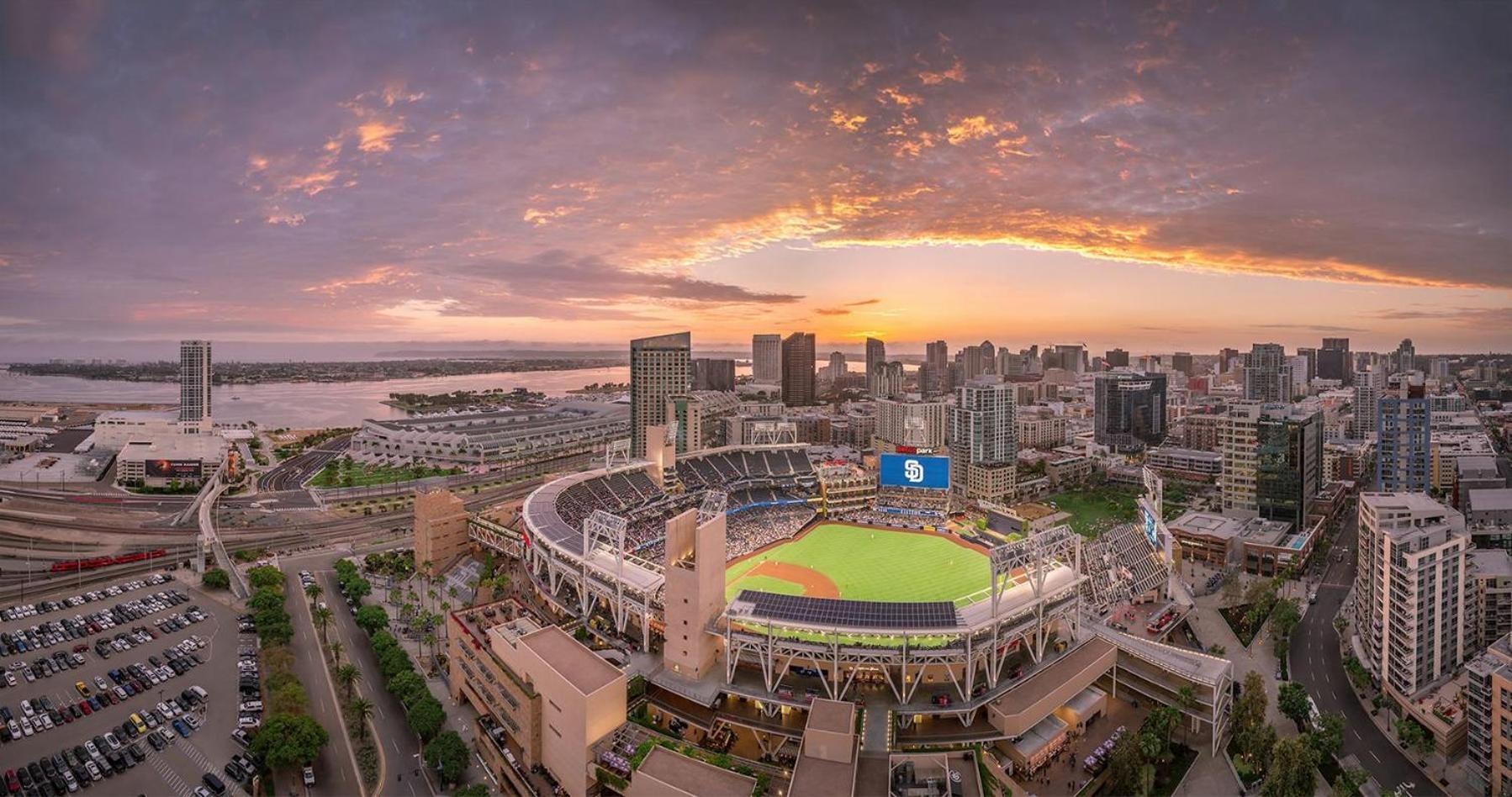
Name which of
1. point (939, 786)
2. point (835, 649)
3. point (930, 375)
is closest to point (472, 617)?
point (835, 649)

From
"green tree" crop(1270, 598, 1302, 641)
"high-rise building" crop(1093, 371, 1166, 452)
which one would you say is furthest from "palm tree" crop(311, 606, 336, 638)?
"high-rise building" crop(1093, 371, 1166, 452)

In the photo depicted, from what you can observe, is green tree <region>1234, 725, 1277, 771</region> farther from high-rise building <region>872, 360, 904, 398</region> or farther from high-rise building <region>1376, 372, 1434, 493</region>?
high-rise building <region>872, 360, 904, 398</region>

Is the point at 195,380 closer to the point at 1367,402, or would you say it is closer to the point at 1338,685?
the point at 1338,685

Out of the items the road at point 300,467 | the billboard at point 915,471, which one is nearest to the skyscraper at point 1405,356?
the billboard at point 915,471

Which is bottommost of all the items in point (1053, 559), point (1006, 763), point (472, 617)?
point (1006, 763)

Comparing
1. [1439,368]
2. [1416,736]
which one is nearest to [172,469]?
[1416,736]

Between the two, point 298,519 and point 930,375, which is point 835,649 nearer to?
point 298,519
